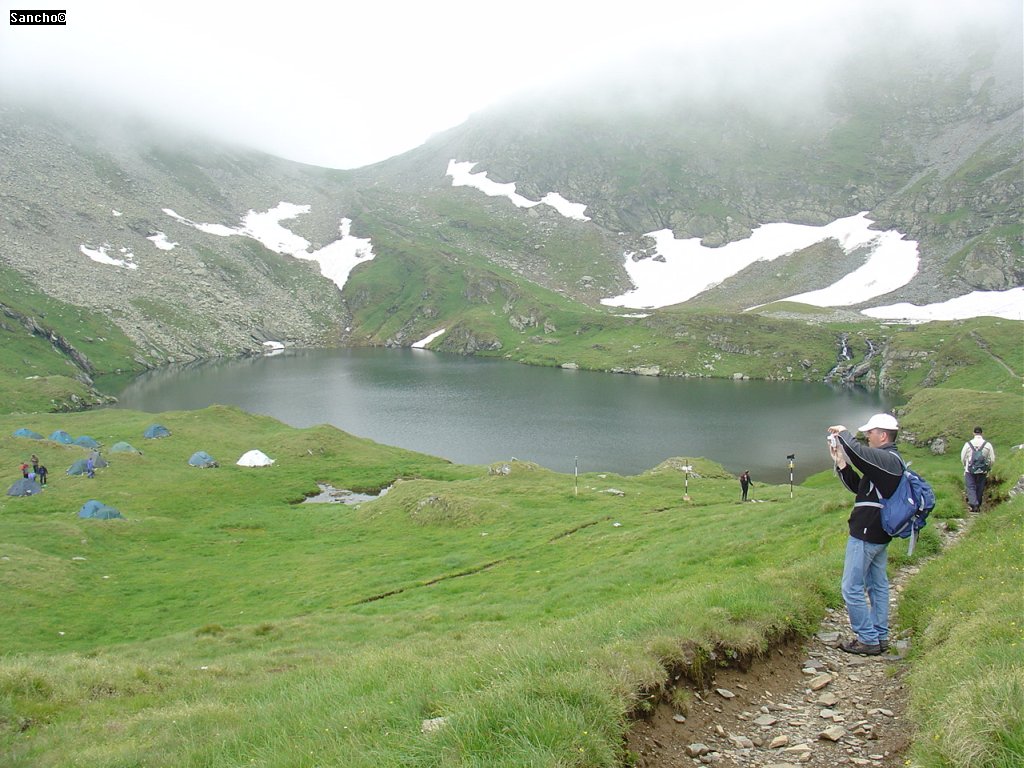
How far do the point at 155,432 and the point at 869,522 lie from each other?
265ft

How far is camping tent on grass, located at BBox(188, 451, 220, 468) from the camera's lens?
65.1m

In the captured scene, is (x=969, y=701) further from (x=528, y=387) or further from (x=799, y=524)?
(x=528, y=387)

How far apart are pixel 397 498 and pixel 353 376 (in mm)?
108059

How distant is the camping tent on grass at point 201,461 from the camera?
213 feet

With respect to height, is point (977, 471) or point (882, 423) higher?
point (882, 423)

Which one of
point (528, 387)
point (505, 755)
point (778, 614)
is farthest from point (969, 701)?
point (528, 387)

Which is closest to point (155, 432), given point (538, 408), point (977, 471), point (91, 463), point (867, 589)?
point (91, 463)

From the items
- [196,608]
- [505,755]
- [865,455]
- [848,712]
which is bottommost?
[196,608]

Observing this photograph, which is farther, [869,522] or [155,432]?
[155,432]

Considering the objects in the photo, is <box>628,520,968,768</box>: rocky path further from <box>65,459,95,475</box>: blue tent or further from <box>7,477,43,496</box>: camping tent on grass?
<box>65,459,95,475</box>: blue tent

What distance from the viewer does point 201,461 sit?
65188mm

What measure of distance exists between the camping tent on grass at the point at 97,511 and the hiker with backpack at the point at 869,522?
5042 cm

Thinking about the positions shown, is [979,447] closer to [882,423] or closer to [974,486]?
[974,486]

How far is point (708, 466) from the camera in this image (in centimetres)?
6334
